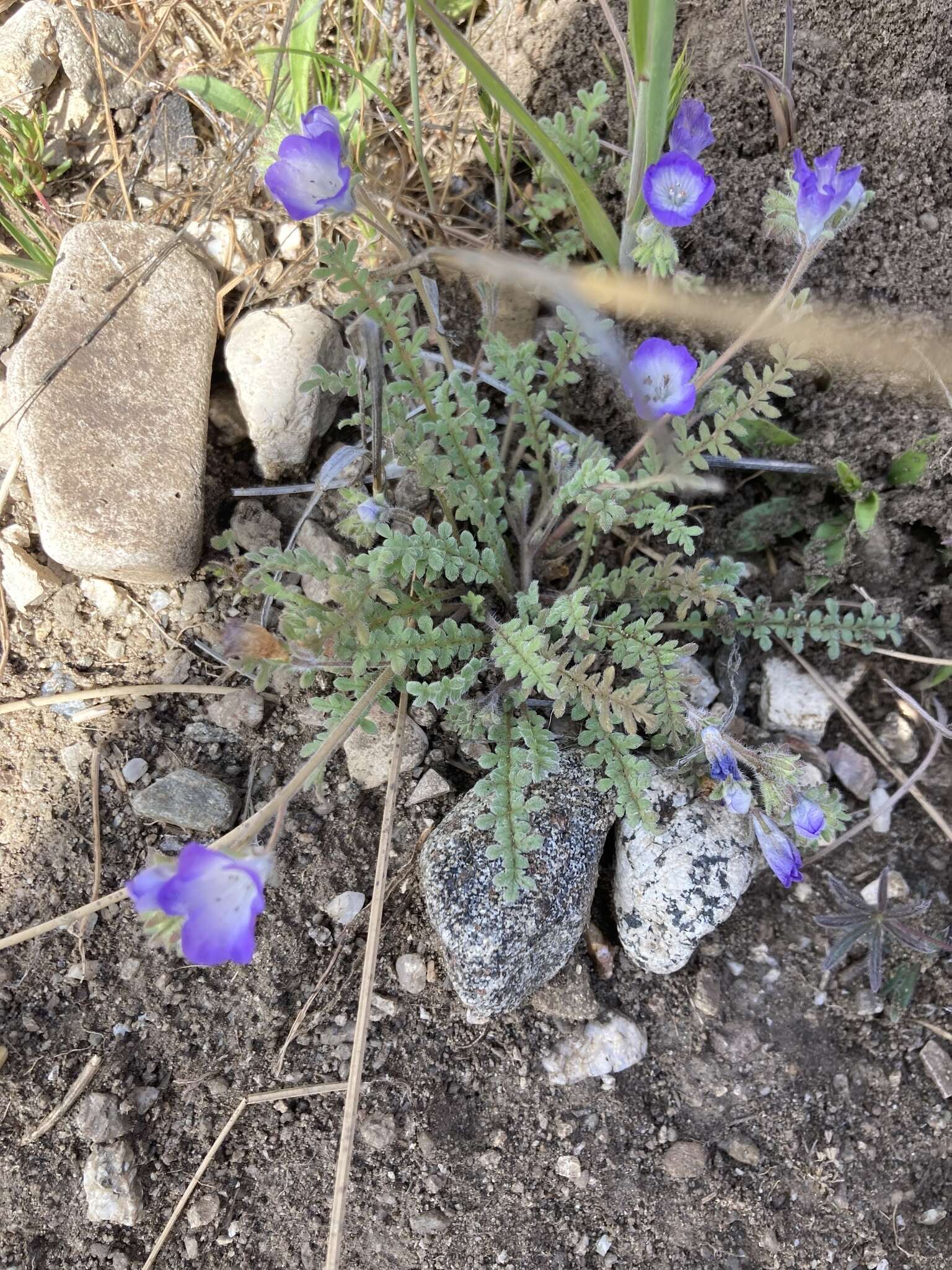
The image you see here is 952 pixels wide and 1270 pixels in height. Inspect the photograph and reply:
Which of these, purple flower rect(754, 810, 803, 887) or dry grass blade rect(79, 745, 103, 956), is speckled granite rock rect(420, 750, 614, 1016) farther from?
dry grass blade rect(79, 745, 103, 956)

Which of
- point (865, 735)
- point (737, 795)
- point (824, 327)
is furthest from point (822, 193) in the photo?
point (865, 735)

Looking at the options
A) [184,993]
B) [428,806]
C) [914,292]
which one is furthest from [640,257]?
[184,993]

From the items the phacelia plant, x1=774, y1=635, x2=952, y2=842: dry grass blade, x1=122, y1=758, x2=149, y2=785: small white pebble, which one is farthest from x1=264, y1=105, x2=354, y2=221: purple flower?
x1=774, y1=635, x2=952, y2=842: dry grass blade

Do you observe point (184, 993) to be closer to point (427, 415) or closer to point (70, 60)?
point (427, 415)

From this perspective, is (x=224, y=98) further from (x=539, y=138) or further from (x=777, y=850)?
(x=777, y=850)

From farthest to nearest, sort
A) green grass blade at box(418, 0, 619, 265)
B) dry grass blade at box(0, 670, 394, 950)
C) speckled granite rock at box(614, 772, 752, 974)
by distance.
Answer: speckled granite rock at box(614, 772, 752, 974)
green grass blade at box(418, 0, 619, 265)
dry grass blade at box(0, 670, 394, 950)
